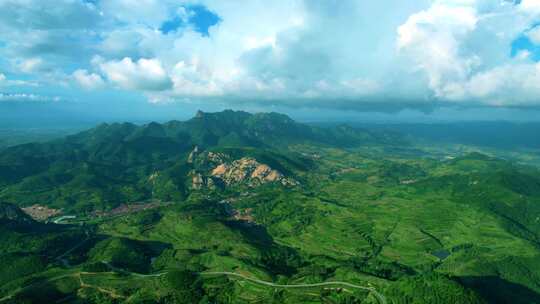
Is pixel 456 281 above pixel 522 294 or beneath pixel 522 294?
above

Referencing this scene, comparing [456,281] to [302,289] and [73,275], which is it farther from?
[73,275]

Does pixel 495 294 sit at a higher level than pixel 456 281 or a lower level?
lower

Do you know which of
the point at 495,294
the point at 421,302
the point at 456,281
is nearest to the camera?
the point at 421,302

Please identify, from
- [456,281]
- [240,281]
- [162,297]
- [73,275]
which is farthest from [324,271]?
[73,275]

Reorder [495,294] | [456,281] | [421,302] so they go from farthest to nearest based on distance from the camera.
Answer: [495,294] < [456,281] < [421,302]

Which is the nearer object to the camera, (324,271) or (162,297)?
(162,297)

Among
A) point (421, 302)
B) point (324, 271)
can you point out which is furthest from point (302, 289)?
point (421, 302)

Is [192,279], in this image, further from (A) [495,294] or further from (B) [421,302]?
(A) [495,294]

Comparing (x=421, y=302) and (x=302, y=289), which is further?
(x=302, y=289)

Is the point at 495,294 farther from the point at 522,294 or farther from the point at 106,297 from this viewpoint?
the point at 106,297
